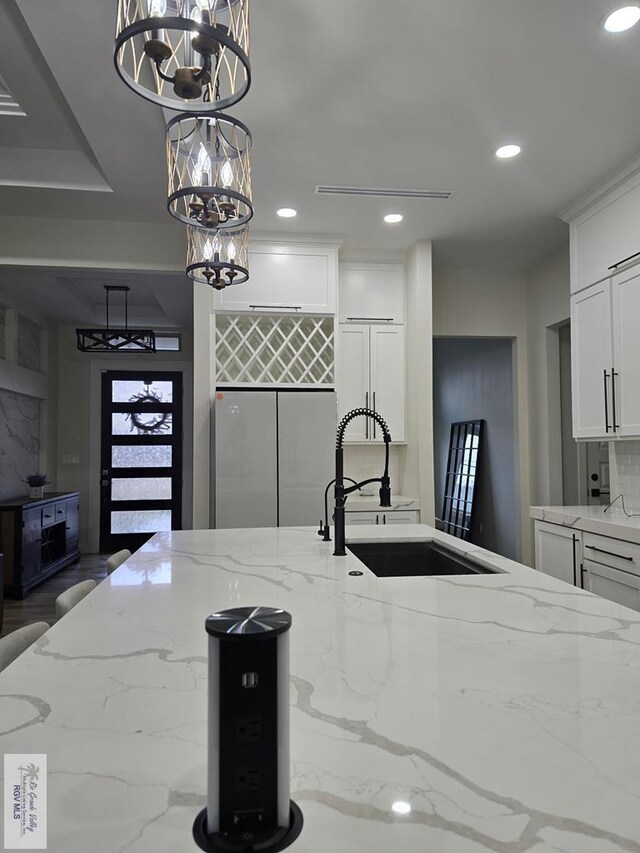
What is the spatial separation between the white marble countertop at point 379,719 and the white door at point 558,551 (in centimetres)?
193

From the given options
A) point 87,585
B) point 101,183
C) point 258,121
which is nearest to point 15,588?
point 101,183

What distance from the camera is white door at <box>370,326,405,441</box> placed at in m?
4.74

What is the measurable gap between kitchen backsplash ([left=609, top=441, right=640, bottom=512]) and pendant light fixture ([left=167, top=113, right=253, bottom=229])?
2.87 metres

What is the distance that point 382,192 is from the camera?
3.64m

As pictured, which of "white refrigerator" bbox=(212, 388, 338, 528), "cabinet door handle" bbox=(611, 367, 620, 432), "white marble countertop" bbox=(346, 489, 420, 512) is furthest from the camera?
"white marble countertop" bbox=(346, 489, 420, 512)

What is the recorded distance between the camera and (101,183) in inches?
145

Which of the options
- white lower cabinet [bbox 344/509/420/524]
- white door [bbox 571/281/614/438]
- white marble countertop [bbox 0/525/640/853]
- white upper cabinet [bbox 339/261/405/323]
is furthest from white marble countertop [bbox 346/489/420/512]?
white marble countertop [bbox 0/525/640/853]

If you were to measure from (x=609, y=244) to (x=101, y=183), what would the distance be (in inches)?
125

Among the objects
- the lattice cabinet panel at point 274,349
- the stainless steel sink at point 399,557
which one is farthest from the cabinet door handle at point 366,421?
the stainless steel sink at point 399,557

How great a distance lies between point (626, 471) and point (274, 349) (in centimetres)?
267

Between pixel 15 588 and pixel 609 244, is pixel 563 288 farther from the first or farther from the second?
pixel 15 588

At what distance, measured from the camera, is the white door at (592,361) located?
3.47 metres
